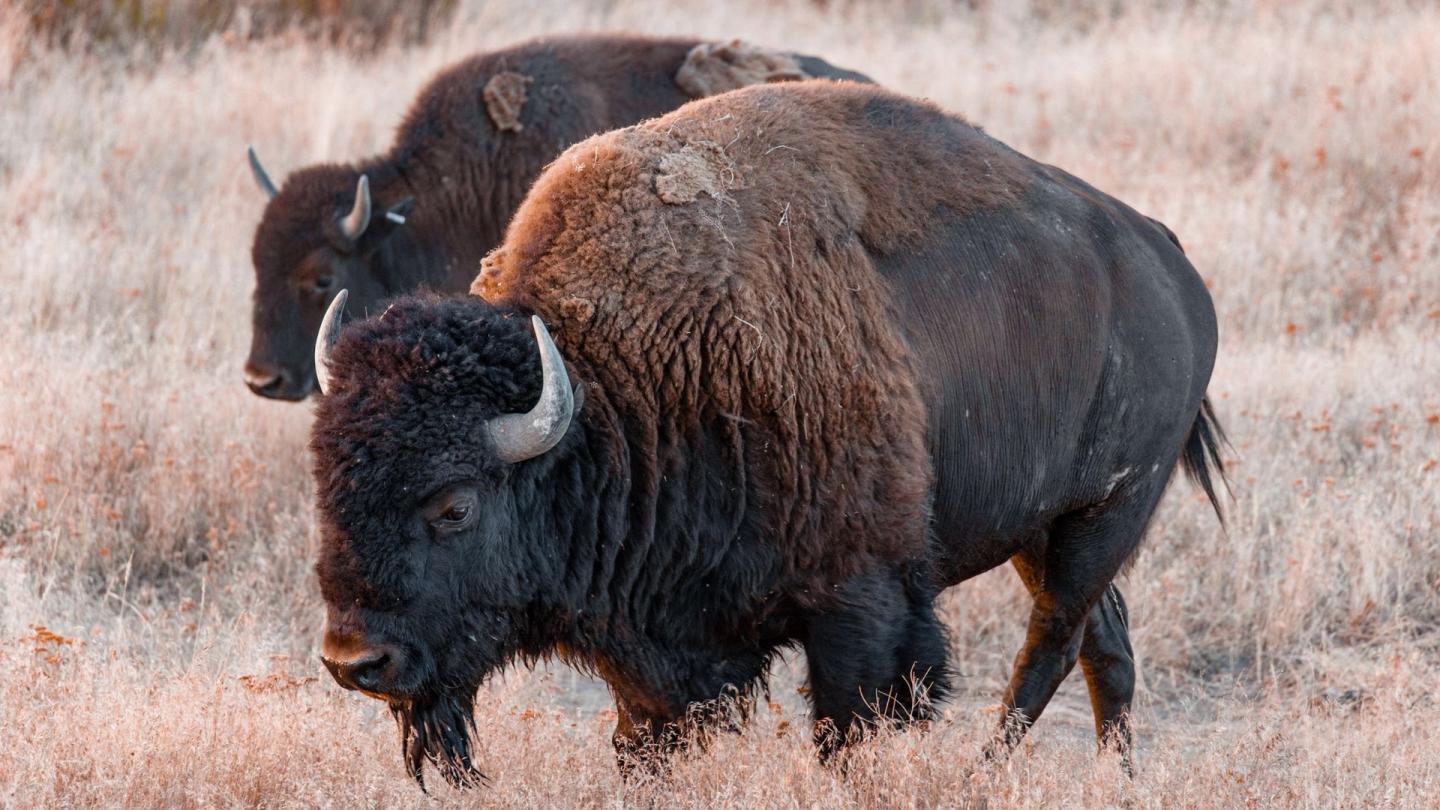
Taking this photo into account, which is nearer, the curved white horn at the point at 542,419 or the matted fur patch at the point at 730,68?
the curved white horn at the point at 542,419

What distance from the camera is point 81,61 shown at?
12156 mm

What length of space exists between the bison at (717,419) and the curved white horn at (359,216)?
12.3 feet

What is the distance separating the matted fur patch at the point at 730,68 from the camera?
8.12 meters

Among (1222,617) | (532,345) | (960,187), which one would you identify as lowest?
(1222,617)

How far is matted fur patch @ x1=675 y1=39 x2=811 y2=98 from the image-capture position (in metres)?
8.12

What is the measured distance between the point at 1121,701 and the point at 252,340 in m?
4.87

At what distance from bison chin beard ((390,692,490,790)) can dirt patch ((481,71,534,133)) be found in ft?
14.8

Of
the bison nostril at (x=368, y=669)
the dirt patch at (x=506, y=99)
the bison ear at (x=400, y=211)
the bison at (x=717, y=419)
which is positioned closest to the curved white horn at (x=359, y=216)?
the bison ear at (x=400, y=211)

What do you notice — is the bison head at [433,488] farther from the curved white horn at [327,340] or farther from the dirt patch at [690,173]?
the dirt patch at [690,173]

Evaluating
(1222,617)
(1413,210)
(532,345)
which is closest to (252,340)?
(532,345)

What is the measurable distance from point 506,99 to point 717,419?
4.53 metres

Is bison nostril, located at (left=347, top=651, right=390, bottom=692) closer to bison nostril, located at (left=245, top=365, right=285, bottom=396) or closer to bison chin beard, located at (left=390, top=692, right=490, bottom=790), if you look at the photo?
bison chin beard, located at (left=390, top=692, right=490, bottom=790)

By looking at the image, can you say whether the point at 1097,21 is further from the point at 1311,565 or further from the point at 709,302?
the point at 709,302

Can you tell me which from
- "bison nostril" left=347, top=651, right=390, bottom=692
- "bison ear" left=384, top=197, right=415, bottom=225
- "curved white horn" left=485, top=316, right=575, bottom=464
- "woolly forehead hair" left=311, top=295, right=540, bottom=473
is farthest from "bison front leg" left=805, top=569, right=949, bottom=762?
"bison ear" left=384, top=197, right=415, bottom=225
